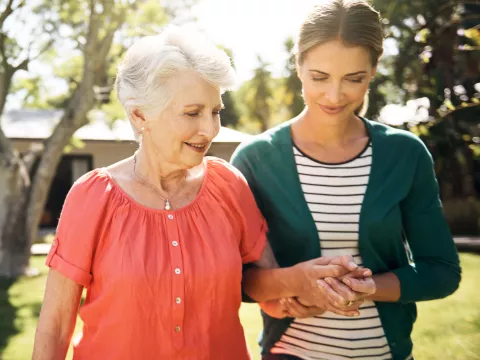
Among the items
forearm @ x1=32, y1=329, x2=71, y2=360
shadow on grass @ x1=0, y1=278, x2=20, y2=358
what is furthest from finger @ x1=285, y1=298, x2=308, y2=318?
shadow on grass @ x1=0, y1=278, x2=20, y2=358

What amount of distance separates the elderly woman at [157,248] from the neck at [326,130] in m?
0.57

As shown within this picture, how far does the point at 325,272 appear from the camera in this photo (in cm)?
221

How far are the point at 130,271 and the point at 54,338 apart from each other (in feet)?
1.19

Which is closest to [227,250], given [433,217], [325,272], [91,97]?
[325,272]

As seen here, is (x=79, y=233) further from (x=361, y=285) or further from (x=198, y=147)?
(x=361, y=285)

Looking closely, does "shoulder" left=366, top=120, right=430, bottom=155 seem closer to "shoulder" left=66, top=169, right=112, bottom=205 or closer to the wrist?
the wrist

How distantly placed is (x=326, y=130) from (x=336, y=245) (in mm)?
493

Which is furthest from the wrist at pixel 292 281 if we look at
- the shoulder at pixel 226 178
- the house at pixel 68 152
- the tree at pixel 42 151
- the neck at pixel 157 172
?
the house at pixel 68 152

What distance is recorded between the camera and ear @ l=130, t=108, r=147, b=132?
2.26m

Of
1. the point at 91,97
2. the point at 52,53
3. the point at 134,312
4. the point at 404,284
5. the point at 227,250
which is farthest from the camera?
the point at 52,53

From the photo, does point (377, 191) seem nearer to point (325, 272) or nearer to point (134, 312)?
point (325, 272)

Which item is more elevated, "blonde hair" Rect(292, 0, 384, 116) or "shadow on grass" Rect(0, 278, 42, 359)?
"blonde hair" Rect(292, 0, 384, 116)

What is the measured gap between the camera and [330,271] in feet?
7.18

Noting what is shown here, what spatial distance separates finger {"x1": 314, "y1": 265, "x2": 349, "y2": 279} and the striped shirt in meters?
0.30
